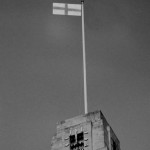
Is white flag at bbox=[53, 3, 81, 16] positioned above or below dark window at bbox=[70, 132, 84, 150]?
above

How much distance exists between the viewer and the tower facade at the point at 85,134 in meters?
116

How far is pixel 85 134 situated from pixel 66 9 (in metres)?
17.2

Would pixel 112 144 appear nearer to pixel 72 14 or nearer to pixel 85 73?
pixel 85 73

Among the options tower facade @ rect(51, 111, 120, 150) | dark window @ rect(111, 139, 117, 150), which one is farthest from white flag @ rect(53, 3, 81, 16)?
dark window @ rect(111, 139, 117, 150)

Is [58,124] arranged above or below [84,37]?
below

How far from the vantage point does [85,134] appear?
11744 centimetres

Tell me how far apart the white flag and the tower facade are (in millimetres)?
14041

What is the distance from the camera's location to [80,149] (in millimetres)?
116000

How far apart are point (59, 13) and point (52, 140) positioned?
17404 mm

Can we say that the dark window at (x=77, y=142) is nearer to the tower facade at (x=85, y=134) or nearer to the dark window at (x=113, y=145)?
the tower facade at (x=85, y=134)

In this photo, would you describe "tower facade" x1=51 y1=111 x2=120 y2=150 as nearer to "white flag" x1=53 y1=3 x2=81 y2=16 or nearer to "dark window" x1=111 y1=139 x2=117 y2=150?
"dark window" x1=111 y1=139 x2=117 y2=150

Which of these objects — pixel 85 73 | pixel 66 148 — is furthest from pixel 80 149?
pixel 85 73

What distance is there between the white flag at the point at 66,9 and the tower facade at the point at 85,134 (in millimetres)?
14041

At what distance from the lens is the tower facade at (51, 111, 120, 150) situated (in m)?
116
